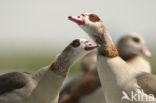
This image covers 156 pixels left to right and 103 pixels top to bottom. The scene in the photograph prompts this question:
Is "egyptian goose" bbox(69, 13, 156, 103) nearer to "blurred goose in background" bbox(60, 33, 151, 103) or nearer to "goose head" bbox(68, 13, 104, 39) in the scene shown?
"goose head" bbox(68, 13, 104, 39)

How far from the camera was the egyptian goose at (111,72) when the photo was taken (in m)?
4.43

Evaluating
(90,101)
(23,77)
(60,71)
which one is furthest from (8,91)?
(90,101)

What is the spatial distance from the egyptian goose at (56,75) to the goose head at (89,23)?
0.38 feet

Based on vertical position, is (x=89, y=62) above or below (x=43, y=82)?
below

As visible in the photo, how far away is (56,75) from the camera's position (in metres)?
4.47

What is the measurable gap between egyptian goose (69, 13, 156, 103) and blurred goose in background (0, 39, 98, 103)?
16 centimetres

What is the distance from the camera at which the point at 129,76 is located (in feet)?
14.9

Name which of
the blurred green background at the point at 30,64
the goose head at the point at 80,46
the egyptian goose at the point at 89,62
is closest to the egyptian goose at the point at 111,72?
the goose head at the point at 80,46

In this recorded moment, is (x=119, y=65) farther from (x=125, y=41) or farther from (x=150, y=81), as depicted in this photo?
(x=125, y=41)

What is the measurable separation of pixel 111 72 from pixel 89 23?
49 centimetres

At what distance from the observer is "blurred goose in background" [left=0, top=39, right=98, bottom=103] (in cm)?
439

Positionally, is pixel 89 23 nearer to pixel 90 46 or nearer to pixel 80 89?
pixel 90 46

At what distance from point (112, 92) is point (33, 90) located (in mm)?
708

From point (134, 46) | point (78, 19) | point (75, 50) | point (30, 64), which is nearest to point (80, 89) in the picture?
point (134, 46)
